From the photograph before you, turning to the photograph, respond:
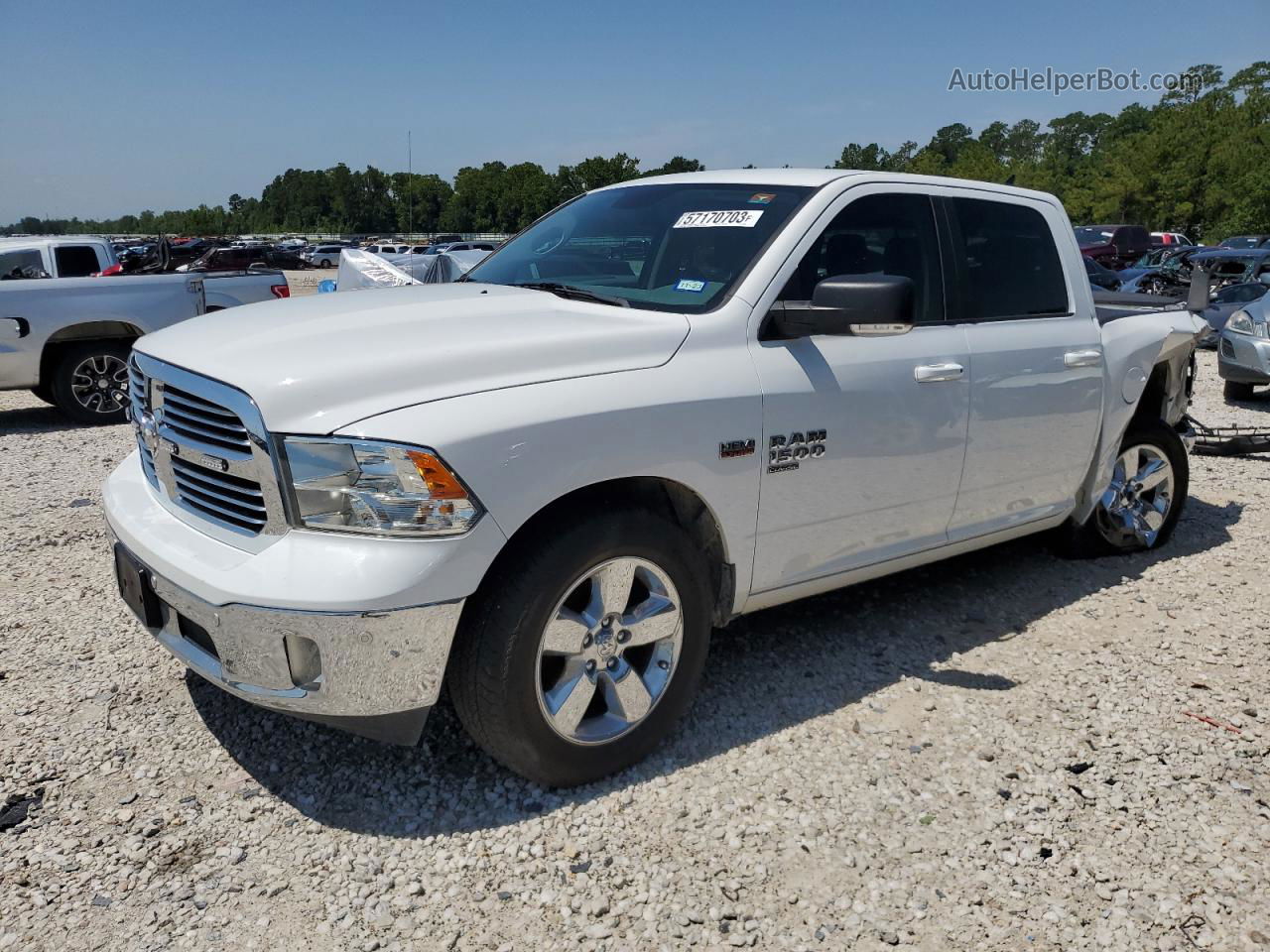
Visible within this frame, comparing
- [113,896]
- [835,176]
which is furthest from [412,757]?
[835,176]

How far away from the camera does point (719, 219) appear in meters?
3.49

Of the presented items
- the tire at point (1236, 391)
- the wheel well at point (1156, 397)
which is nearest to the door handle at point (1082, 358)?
the wheel well at point (1156, 397)

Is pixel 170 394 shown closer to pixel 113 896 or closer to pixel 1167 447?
pixel 113 896

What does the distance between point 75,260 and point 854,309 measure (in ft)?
37.7

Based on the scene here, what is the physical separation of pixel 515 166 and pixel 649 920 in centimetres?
12793

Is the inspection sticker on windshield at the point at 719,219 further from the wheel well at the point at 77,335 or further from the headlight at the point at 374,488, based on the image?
the wheel well at the point at 77,335

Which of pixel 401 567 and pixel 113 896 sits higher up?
pixel 401 567

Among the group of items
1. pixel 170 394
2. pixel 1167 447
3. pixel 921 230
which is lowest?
pixel 1167 447

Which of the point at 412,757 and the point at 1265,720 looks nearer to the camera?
the point at 412,757

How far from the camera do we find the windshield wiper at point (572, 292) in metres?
3.31

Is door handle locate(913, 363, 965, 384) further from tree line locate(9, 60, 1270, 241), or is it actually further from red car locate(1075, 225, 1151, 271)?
red car locate(1075, 225, 1151, 271)

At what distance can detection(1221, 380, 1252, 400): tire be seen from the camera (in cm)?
1024

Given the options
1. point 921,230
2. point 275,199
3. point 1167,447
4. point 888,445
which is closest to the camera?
point 888,445

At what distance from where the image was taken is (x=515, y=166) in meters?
123
